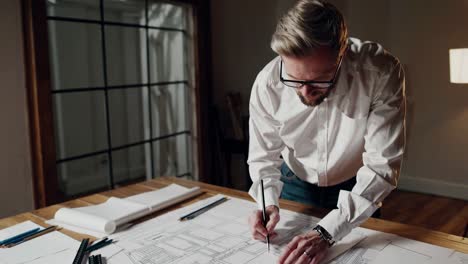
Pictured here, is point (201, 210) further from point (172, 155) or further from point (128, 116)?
point (172, 155)

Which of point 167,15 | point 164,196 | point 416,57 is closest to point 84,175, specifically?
point 167,15

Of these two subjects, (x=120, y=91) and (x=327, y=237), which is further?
(x=120, y=91)

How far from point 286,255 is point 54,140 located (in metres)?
1.71

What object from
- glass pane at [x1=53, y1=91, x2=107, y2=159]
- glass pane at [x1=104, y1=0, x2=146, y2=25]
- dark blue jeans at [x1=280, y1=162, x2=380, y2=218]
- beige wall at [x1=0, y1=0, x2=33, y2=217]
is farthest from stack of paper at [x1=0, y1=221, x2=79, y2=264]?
glass pane at [x1=104, y1=0, x2=146, y2=25]

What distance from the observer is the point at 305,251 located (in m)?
0.95

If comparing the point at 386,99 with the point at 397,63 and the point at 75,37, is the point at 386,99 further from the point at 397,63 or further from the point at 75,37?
the point at 75,37

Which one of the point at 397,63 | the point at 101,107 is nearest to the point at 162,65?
the point at 101,107

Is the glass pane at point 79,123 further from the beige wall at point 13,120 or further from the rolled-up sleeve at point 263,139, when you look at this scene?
the rolled-up sleeve at point 263,139

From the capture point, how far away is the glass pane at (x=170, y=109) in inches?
119

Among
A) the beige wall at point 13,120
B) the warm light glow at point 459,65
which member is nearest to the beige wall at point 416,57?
the warm light glow at point 459,65

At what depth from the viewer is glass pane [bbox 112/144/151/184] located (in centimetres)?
276

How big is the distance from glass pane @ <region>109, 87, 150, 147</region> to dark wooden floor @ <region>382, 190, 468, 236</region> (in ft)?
6.24

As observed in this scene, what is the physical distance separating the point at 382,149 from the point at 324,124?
0.75 feet

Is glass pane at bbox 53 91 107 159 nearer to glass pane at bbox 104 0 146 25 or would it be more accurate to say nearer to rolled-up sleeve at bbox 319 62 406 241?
glass pane at bbox 104 0 146 25
